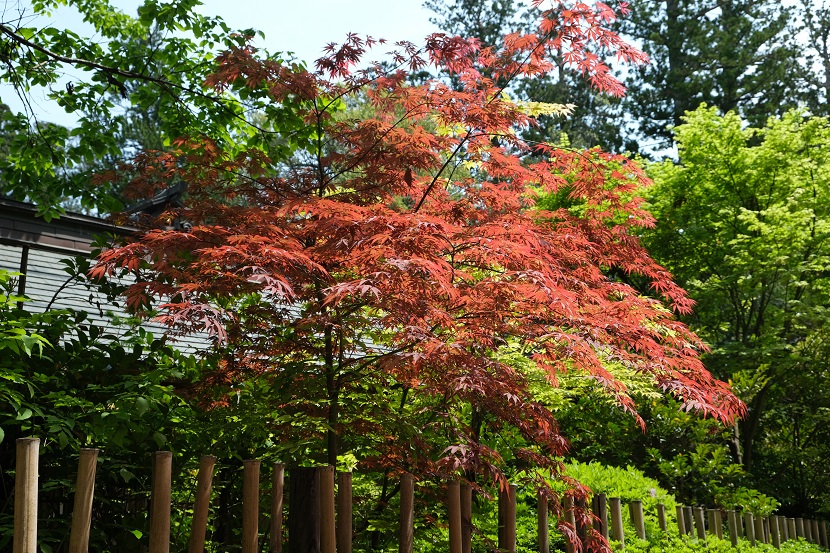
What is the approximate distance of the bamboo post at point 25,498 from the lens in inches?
90.4

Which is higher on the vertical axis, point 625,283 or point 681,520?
point 625,283

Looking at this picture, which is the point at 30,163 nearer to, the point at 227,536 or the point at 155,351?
the point at 155,351

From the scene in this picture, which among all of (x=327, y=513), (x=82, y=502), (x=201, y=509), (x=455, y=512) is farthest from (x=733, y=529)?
(x=82, y=502)

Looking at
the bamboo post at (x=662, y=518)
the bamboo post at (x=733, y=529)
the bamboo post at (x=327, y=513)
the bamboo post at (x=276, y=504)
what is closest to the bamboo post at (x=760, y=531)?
the bamboo post at (x=733, y=529)

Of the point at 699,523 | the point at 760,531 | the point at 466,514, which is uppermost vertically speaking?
Result: the point at 466,514

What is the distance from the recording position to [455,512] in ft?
11.8

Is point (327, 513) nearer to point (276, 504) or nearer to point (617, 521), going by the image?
point (276, 504)

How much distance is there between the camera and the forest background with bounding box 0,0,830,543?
3.78m

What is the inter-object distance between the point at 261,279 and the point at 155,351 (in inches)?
56.3

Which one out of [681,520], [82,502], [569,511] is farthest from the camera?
[681,520]

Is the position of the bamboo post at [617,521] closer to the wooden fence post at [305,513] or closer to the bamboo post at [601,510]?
the bamboo post at [601,510]

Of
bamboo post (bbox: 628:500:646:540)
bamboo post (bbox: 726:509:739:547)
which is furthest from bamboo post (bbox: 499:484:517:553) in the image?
bamboo post (bbox: 726:509:739:547)

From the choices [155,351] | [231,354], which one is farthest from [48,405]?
[231,354]

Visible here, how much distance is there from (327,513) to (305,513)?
0.30ft
